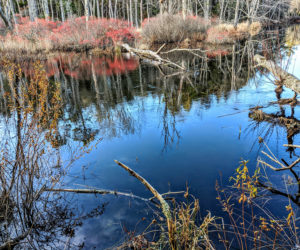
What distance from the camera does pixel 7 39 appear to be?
19562 mm

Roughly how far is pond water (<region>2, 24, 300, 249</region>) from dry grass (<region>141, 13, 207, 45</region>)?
10591mm

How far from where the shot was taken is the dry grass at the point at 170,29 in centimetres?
2184

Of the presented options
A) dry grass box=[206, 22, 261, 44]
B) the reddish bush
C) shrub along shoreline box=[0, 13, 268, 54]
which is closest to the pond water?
shrub along shoreline box=[0, 13, 268, 54]

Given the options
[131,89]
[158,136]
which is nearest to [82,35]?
[131,89]

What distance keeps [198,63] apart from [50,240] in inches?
548

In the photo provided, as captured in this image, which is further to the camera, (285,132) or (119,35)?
(119,35)

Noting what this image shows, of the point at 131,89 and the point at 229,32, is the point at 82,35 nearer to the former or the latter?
the point at 229,32

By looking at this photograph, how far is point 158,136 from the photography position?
261 inches

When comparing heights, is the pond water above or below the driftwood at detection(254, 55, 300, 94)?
below

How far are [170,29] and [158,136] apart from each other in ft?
57.6

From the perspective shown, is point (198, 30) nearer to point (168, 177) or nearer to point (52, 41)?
point (52, 41)

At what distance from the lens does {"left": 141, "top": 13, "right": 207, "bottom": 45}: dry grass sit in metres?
21.8

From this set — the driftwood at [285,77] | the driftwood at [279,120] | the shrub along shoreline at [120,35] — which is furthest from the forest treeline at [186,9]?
the driftwood at [279,120]

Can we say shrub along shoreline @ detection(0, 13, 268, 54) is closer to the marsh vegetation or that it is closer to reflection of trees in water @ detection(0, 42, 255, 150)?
reflection of trees in water @ detection(0, 42, 255, 150)
